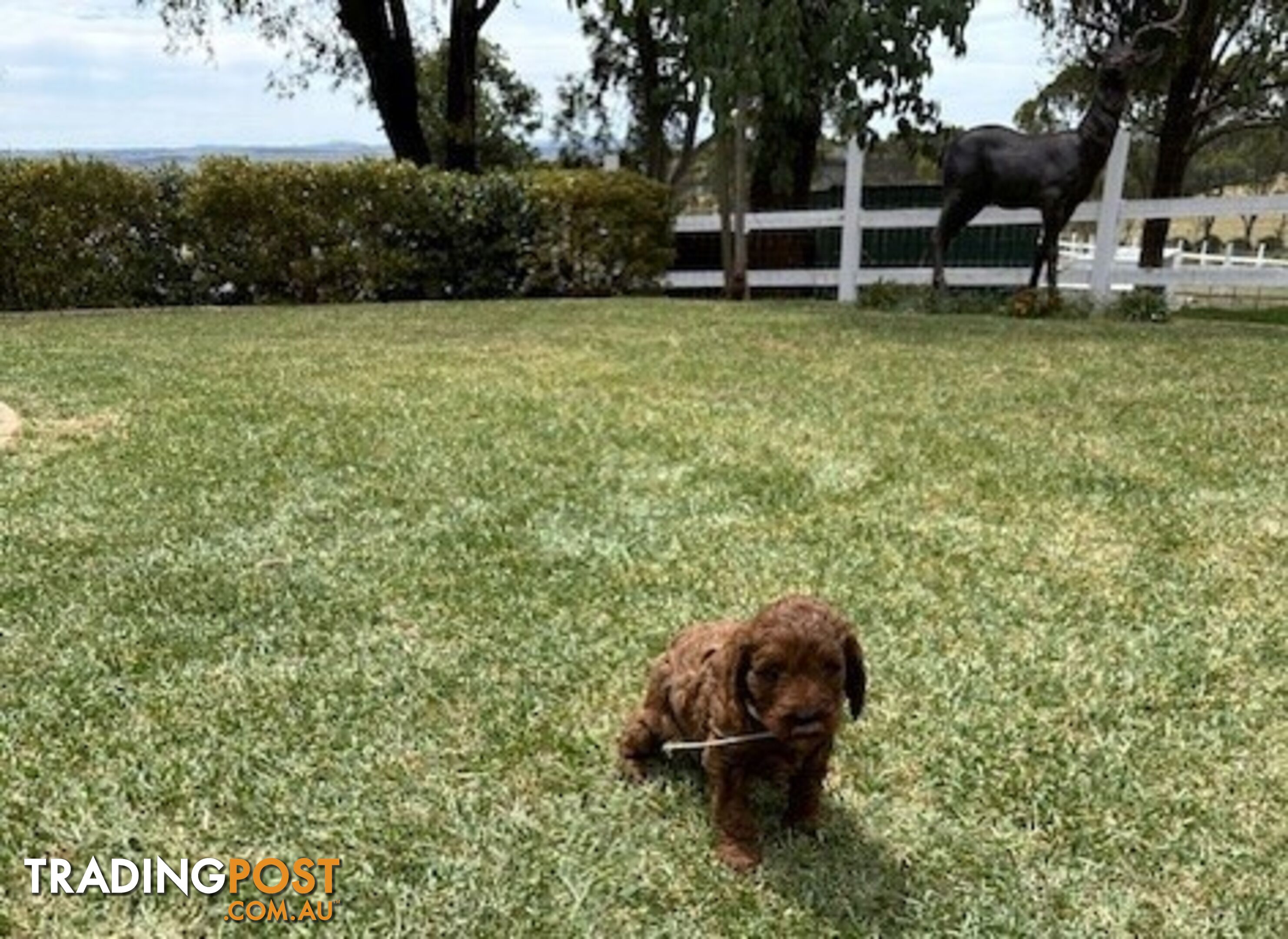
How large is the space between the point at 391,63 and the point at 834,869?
16.6 metres

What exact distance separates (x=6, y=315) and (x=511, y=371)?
7.16 meters

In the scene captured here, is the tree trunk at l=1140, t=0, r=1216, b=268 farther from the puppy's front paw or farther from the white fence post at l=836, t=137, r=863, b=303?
the puppy's front paw

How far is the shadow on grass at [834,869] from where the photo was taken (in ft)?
5.98

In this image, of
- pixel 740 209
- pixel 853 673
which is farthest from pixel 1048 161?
pixel 853 673

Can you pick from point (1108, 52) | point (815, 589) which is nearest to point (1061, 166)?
point (1108, 52)

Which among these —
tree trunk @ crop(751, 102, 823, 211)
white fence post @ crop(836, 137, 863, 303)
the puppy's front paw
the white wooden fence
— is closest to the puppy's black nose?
the puppy's front paw

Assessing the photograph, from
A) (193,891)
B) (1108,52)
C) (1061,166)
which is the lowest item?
(193,891)

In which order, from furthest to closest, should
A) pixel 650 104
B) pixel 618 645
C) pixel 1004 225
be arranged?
pixel 650 104, pixel 1004 225, pixel 618 645

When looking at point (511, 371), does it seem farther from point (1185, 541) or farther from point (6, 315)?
Result: point (6, 315)

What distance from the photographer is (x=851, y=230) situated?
12.4 meters

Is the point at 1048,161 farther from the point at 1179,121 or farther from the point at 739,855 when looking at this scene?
the point at 739,855

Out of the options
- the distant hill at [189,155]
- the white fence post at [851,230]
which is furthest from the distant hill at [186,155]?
the white fence post at [851,230]

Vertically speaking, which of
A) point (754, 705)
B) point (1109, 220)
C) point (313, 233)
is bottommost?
point (754, 705)

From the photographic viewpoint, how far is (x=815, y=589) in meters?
3.18
